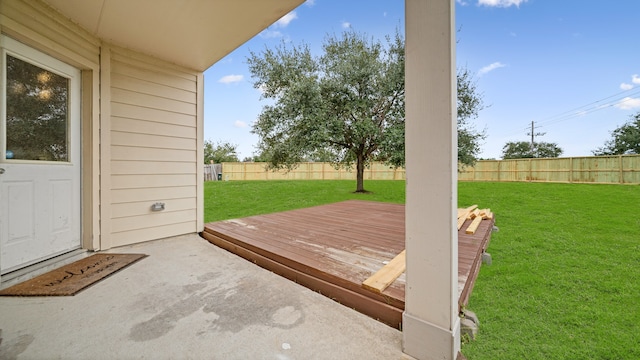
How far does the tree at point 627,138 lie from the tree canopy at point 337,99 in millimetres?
17910

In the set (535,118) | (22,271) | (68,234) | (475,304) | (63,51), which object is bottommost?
(475,304)

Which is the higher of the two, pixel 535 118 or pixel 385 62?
pixel 535 118

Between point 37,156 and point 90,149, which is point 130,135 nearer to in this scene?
point 90,149

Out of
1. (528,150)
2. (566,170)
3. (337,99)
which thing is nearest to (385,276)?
(337,99)

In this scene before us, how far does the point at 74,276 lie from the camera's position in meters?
1.93

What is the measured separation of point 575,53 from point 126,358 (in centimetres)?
979

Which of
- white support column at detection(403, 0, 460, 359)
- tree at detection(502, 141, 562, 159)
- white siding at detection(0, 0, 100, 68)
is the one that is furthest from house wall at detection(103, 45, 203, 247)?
tree at detection(502, 141, 562, 159)

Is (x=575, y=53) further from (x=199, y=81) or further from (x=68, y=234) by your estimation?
(x=68, y=234)

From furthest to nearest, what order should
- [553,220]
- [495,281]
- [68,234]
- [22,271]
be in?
[553,220] → [68,234] → [495,281] → [22,271]

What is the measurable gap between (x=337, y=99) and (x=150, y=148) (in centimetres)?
557

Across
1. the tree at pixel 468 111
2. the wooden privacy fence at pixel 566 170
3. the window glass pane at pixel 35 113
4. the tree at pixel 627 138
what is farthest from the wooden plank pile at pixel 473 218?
the tree at pixel 627 138

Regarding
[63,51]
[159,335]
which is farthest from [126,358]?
[63,51]

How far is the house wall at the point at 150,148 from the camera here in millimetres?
2613

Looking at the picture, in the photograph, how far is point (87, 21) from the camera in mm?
2180
